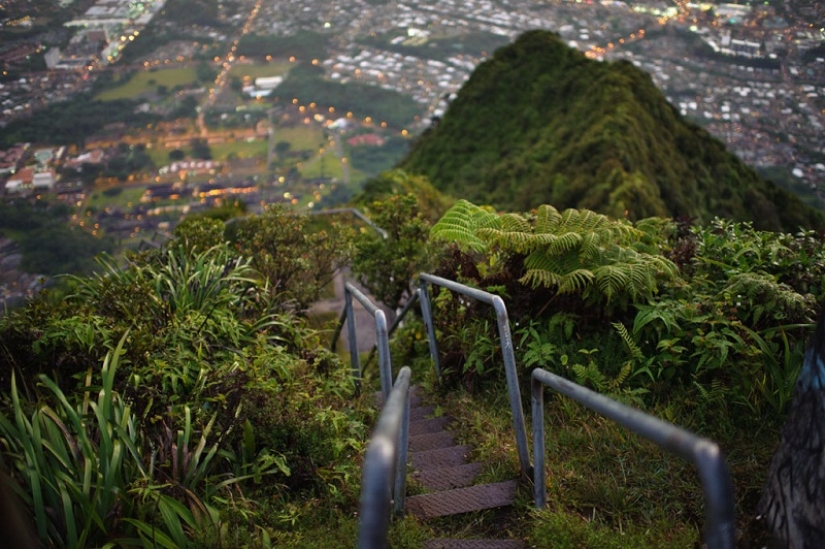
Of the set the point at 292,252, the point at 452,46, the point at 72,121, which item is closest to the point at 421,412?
the point at 292,252

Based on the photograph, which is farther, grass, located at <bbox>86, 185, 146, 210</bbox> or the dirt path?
grass, located at <bbox>86, 185, 146, 210</bbox>

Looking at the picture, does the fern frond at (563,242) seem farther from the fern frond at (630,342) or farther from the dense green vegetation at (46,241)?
the dense green vegetation at (46,241)

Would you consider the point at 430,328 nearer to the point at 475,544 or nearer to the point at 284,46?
the point at 475,544

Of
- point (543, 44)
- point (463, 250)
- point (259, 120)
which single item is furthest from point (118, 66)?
point (463, 250)

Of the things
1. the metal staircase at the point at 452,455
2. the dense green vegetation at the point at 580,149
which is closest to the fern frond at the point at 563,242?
the metal staircase at the point at 452,455

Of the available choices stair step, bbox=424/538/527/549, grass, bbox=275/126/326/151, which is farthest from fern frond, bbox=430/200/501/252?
grass, bbox=275/126/326/151

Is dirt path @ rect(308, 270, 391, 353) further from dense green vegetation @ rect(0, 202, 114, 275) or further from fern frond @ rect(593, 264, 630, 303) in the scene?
dense green vegetation @ rect(0, 202, 114, 275)
